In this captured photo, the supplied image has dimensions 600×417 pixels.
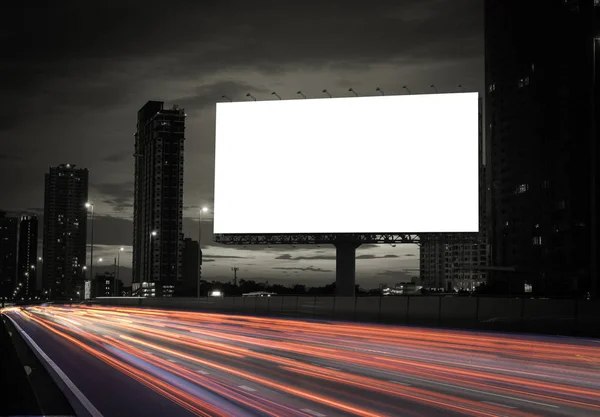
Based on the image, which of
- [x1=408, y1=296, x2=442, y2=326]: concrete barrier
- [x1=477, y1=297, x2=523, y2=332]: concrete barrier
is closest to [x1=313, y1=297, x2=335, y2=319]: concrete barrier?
[x1=408, y1=296, x2=442, y2=326]: concrete barrier

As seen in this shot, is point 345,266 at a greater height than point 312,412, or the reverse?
point 345,266

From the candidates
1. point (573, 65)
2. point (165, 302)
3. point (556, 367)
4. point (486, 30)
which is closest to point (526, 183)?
point (573, 65)

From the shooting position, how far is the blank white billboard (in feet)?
201

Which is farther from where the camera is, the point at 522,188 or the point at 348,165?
the point at 522,188

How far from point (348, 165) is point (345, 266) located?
8831 mm

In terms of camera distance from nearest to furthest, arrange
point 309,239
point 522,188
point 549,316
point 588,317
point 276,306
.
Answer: point 588,317, point 549,316, point 276,306, point 309,239, point 522,188

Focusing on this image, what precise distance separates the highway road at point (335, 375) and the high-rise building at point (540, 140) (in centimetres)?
12228

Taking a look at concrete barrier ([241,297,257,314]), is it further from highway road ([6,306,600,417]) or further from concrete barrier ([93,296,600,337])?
highway road ([6,306,600,417])

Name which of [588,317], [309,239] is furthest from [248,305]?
[588,317]

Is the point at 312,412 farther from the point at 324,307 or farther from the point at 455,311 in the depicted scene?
the point at 324,307

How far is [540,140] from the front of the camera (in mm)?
169375

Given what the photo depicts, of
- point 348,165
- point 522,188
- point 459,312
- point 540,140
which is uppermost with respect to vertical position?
point 540,140

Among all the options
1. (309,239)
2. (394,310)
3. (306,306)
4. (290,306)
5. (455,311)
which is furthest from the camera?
(309,239)

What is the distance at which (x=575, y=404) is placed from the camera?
12.9m
